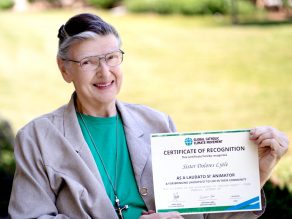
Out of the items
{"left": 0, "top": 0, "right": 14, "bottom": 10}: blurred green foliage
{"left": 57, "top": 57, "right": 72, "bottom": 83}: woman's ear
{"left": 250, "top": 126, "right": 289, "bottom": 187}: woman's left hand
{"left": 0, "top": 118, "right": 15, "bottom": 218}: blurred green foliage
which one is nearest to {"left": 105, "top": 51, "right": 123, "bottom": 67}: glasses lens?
{"left": 57, "top": 57, "right": 72, "bottom": 83}: woman's ear

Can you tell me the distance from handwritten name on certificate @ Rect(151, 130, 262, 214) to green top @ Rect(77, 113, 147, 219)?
19cm

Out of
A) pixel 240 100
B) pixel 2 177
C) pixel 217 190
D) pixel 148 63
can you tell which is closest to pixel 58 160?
pixel 217 190

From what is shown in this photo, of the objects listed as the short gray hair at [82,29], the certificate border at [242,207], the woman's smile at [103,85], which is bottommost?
the certificate border at [242,207]

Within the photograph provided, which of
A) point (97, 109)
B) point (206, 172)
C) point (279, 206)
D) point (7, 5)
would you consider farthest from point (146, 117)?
point (7, 5)

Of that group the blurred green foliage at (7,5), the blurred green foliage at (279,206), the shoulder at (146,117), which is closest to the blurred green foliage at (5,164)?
the blurred green foliage at (279,206)

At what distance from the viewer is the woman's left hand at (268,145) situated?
271 cm

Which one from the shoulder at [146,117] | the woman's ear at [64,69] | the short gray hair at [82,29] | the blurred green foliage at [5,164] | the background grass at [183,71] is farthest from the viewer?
the background grass at [183,71]

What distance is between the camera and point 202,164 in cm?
274

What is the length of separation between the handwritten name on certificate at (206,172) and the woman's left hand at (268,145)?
0.05 metres

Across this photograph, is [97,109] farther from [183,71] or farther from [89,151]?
[183,71]

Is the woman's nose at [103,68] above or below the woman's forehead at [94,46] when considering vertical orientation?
below

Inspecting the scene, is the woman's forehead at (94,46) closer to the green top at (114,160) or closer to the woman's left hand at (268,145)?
the green top at (114,160)

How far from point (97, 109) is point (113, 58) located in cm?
25

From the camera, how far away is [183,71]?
1098 cm
